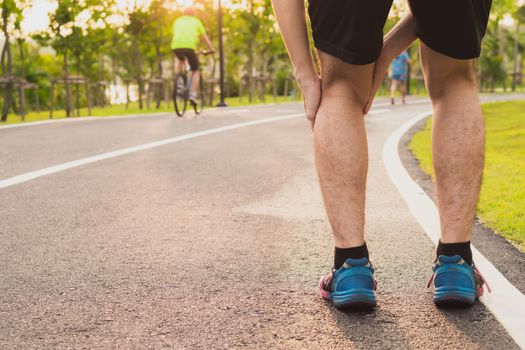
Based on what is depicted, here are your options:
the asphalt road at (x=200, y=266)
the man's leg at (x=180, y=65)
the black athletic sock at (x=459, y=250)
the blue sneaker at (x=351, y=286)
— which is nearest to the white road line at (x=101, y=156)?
the asphalt road at (x=200, y=266)

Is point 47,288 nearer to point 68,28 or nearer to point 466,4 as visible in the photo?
point 466,4

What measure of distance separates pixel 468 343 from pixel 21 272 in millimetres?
1747

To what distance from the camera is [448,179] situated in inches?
99.3

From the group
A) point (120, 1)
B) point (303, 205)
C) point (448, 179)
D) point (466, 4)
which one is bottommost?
A: point (303, 205)

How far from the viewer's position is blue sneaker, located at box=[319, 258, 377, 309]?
7.57 feet

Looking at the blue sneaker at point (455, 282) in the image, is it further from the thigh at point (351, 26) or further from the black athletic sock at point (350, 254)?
the thigh at point (351, 26)

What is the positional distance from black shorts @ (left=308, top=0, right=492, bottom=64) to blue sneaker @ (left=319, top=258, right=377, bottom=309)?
69cm

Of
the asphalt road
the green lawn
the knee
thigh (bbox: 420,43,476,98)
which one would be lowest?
the green lawn

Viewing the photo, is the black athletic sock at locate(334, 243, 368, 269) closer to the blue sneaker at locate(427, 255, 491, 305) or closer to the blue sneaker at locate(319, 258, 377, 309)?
the blue sneaker at locate(319, 258, 377, 309)

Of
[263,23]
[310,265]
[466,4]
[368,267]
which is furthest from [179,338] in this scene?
[263,23]

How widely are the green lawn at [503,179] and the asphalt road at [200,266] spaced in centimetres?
46

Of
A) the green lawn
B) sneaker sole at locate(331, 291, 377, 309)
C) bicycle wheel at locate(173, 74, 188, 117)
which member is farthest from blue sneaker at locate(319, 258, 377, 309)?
bicycle wheel at locate(173, 74, 188, 117)

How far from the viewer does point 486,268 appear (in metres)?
2.86

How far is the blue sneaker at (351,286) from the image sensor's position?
2307 millimetres
